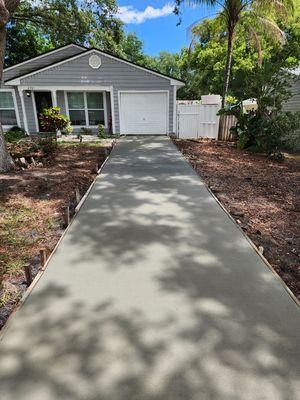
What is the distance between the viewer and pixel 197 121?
44.0 feet

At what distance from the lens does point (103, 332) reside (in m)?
2.16

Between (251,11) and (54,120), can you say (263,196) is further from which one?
(251,11)

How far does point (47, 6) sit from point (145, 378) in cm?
1614

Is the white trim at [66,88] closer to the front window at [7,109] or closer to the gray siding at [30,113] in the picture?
the gray siding at [30,113]

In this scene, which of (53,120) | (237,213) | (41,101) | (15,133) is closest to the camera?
(237,213)

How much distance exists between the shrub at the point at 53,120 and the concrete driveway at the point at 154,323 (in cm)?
1024

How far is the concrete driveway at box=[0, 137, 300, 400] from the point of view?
5.76 ft

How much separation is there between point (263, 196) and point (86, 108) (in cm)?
1110

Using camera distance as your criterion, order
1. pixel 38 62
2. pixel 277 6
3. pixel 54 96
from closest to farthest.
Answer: pixel 277 6 < pixel 54 96 < pixel 38 62

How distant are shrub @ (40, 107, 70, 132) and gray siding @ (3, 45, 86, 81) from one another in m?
3.24

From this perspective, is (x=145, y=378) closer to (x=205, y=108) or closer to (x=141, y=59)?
(x=205, y=108)

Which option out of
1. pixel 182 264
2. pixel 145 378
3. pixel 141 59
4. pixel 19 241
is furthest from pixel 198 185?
pixel 141 59

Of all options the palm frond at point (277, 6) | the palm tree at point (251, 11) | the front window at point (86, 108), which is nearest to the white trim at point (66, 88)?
the front window at point (86, 108)

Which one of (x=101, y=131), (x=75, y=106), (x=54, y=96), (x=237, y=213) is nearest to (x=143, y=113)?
(x=101, y=131)
